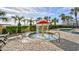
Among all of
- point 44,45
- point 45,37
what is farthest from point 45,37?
point 44,45

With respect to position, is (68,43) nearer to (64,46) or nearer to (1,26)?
(64,46)

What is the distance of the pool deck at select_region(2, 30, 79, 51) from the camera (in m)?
2.30

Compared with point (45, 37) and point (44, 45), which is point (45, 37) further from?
point (44, 45)

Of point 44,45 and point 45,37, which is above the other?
point 45,37

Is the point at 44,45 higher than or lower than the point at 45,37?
lower

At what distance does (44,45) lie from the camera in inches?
90.9

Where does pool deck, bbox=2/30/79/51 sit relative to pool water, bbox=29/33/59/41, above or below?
below

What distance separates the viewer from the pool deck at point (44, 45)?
2.30 m

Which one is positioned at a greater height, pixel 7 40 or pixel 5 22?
pixel 5 22

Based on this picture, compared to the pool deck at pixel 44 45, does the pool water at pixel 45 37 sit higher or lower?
higher
